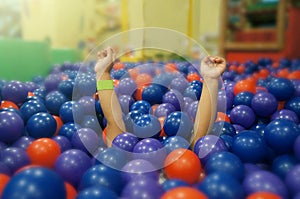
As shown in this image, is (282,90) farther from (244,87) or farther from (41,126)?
(41,126)

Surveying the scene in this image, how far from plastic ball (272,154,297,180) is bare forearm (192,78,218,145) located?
0.71 feet

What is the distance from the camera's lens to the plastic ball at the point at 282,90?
54.1 inches

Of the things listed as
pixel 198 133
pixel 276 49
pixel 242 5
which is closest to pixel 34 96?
pixel 198 133

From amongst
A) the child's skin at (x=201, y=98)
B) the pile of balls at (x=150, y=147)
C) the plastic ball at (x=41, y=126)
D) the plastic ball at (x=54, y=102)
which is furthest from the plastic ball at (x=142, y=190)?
the plastic ball at (x=54, y=102)

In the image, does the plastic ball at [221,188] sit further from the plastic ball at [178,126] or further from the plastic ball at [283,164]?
the plastic ball at [178,126]

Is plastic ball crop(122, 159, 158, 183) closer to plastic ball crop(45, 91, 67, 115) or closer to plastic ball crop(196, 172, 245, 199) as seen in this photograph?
plastic ball crop(196, 172, 245, 199)

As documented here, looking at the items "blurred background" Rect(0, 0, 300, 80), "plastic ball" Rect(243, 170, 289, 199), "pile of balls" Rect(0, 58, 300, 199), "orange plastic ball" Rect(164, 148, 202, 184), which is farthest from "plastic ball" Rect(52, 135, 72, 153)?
"blurred background" Rect(0, 0, 300, 80)

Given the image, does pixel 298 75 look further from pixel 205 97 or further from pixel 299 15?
pixel 299 15

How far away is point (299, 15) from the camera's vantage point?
3432 mm

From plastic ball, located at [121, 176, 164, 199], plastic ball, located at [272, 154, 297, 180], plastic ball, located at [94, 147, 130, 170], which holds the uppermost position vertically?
plastic ball, located at [121, 176, 164, 199]

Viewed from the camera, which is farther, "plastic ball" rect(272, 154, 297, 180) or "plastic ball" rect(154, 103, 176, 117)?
"plastic ball" rect(154, 103, 176, 117)

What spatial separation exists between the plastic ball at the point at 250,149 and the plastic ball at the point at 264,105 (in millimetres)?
378

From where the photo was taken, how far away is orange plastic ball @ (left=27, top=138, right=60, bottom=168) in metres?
0.88

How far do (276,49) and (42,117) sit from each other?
10.2 feet
